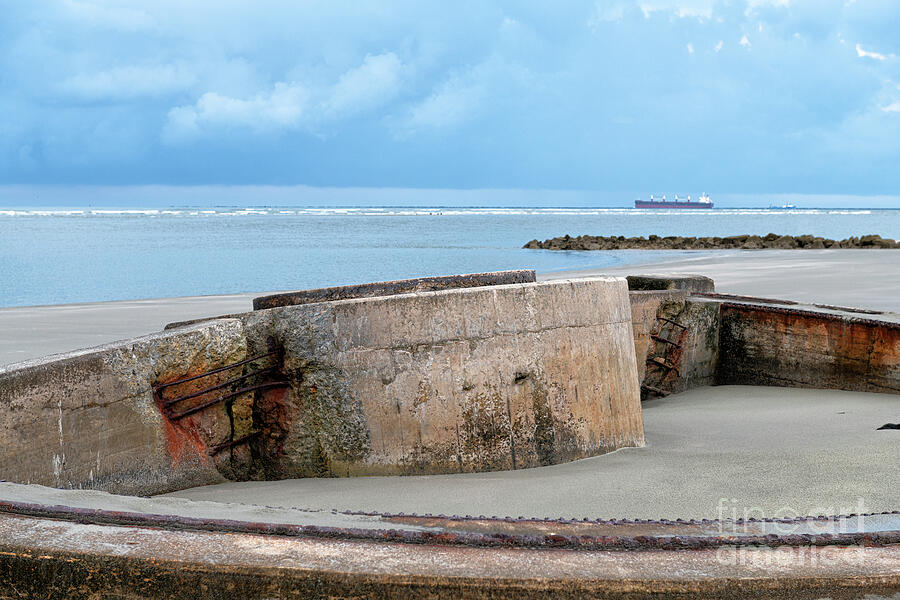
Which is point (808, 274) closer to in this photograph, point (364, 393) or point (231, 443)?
point (364, 393)

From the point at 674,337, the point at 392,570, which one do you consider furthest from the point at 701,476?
the point at 674,337

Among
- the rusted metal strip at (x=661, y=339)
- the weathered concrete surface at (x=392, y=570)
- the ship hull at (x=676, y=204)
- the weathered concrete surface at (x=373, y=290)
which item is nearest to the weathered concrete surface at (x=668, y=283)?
the rusted metal strip at (x=661, y=339)

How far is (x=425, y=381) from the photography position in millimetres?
4070

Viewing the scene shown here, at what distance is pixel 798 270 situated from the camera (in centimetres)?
1927

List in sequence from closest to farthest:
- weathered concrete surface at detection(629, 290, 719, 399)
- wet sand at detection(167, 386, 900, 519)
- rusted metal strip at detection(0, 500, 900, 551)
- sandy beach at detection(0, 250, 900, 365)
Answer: rusted metal strip at detection(0, 500, 900, 551)
wet sand at detection(167, 386, 900, 519)
weathered concrete surface at detection(629, 290, 719, 399)
sandy beach at detection(0, 250, 900, 365)

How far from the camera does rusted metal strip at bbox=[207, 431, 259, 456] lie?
13.8ft

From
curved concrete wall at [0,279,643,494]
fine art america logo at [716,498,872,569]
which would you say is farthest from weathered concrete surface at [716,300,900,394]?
fine art america logo at [716,498,872,569]

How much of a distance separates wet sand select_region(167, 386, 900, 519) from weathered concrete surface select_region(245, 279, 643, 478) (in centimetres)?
11

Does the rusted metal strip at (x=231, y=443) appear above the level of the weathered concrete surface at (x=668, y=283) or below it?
below

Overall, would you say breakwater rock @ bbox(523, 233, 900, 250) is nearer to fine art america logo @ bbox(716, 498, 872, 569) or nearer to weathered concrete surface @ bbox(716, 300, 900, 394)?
weathered concrete surface @ bbox(716, 300, 900, 394)

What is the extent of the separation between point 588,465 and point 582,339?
0.63 meters

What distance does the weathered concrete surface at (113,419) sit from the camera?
137 inches

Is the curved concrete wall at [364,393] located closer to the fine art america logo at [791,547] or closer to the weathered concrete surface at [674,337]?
the fine art america logo at [791,547]

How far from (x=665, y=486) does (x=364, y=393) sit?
57.1 inches
